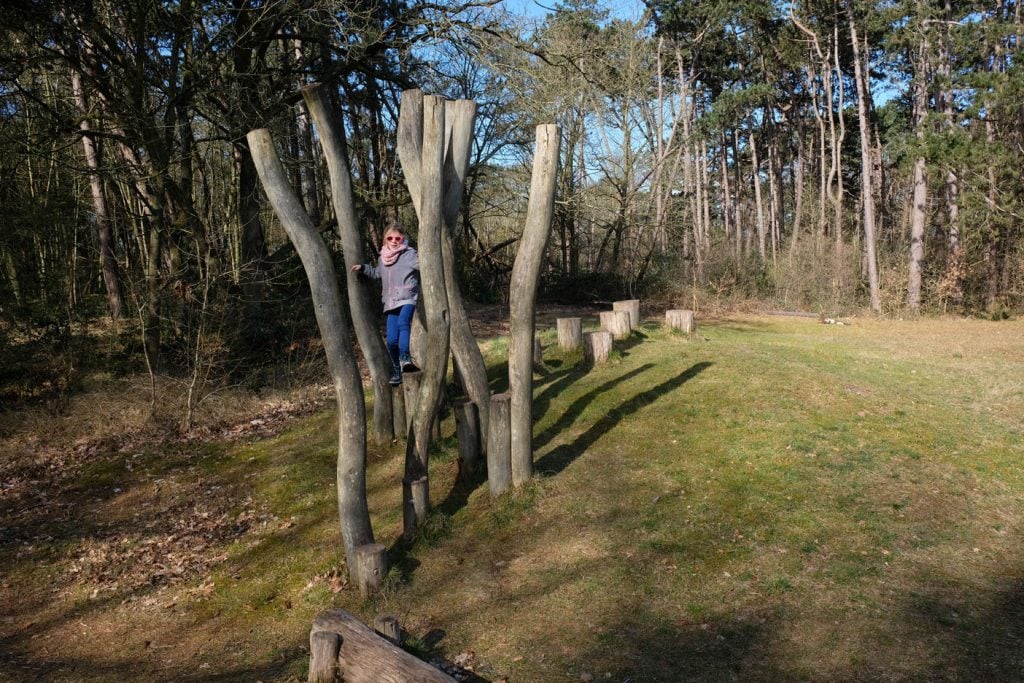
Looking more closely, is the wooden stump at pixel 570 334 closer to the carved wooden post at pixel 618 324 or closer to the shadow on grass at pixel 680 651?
the carved wooden post at pixel 618 324

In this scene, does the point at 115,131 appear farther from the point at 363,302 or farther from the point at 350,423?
the point at 350,423

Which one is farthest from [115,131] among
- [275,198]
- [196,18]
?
[275,198]

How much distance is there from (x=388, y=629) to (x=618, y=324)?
7875 millimetres

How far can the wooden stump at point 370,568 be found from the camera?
5.20 meters

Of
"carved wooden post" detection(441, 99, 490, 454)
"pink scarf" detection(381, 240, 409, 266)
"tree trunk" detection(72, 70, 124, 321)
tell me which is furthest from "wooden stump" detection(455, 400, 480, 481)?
"tree trunk" detection(72, 70, 124, 321)

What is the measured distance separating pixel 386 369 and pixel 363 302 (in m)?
0.87

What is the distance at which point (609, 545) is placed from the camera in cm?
541

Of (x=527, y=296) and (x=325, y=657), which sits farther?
(x=527, y=296)

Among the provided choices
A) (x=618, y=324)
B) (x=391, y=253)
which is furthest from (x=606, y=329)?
(x=391, y=253)

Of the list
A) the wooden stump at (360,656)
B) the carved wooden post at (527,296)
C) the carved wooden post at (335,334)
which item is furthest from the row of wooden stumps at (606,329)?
the wooden stump at (360,656)

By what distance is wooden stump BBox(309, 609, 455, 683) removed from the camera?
3.69 m

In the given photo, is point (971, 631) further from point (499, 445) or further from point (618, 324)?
point (618, 324)

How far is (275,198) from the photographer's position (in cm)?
523

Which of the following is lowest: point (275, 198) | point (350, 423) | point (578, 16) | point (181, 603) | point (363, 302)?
point (181, 603)
